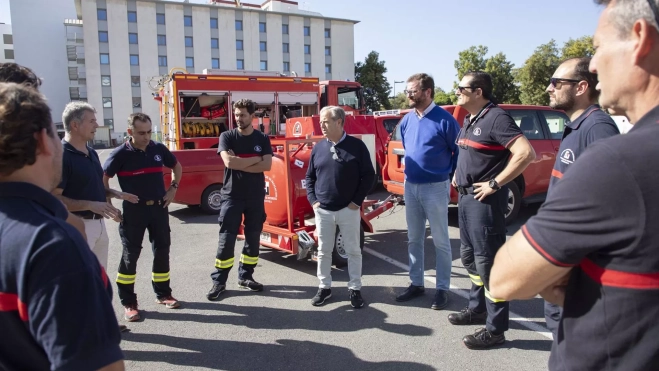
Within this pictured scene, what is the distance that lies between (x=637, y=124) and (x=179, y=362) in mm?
3458

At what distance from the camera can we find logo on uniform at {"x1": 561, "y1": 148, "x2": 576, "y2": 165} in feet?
9.03

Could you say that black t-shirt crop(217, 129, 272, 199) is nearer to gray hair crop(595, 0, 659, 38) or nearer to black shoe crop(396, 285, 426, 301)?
black shoe crop(396, 285, 426, 301)

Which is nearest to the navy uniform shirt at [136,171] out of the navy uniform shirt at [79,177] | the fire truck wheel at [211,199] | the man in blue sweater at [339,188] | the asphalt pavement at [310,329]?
the navy uniform shirt at [79,177]

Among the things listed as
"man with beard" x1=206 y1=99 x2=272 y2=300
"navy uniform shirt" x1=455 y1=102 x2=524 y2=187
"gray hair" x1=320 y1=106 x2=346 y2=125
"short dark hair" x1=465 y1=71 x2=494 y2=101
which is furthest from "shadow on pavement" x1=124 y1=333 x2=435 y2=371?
"short dark hair" x1=465 y1=71 x2=494 y2=101

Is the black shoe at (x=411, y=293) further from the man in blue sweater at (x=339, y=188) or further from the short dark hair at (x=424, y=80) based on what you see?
the short dark hair at (x=424, y=80)

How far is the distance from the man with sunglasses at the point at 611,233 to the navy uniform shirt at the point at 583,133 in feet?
5.31

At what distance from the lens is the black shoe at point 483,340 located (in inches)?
139

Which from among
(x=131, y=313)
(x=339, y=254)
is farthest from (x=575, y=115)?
(x=131, y=313)

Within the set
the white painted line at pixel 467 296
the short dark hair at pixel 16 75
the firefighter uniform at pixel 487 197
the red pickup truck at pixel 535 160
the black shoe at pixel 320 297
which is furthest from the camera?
the red pickup truck at pixel 535 160

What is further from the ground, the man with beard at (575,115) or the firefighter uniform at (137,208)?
the man with beard at (575,115)

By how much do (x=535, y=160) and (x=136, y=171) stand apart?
6.38m

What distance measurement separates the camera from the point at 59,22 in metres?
58.9

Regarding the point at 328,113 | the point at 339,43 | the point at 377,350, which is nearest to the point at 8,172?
the point at 377,350

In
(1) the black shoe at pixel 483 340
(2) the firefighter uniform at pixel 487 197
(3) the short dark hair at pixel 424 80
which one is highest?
(3) the short dark hair at pixel 424 80
